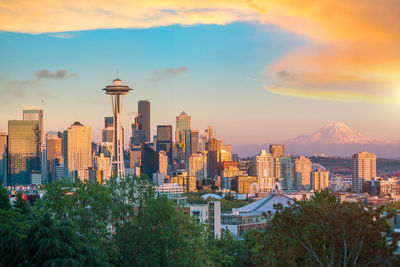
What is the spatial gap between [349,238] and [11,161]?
18914cm

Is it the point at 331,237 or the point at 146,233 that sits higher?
the point at 331,237

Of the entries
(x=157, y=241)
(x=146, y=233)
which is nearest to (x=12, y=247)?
(x=146, y=233)

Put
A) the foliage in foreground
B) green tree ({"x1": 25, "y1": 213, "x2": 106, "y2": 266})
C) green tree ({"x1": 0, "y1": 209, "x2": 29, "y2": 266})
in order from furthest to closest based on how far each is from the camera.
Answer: the foliage in foreground
green tree ({"x1": 25, "y1": 213, "x2": 106, "y2": 266})
green tree ({"x1": 0, "y1": 209, "x2": 29, "y2": 266})

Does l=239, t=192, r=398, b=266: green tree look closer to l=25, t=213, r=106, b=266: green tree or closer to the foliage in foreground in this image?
the foliage in foreground

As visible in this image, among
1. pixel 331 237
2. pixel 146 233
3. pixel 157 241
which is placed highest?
pixel 331 237

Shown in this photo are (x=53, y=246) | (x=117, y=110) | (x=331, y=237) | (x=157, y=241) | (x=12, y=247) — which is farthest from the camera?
(x=117, y=110)

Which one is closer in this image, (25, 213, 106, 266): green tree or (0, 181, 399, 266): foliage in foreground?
(25, 213, 106, 266): green tree

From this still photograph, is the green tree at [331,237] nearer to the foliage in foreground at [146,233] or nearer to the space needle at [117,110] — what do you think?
the foliage in foreground at [146,233]

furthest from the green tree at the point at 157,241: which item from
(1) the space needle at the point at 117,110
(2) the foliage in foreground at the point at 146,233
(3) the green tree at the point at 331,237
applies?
(1) the space needle at the point at 117,110

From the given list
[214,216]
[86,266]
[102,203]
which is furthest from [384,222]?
[214,216]

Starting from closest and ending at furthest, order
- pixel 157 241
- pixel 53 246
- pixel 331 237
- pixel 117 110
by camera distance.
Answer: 1. pixel 53 246
2. pixel 331 237
3. pixel 157 241
4. pixel 117 110

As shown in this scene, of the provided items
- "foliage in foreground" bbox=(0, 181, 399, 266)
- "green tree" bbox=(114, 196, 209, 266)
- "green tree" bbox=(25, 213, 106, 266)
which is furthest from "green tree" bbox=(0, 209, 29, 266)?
"green tree" bbox=(114, 196, 209, 266)

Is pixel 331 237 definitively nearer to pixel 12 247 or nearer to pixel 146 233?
pixel 146 233

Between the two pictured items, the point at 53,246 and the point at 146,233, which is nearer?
the point at 53,246
